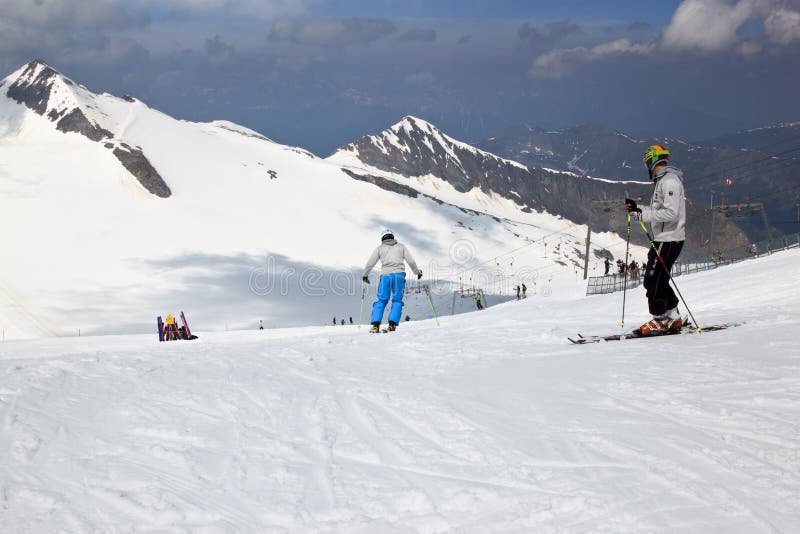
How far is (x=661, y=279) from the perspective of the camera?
987 cm

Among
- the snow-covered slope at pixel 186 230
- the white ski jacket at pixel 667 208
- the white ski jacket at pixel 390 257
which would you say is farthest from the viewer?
the snow-covered slope at pixel 186 230

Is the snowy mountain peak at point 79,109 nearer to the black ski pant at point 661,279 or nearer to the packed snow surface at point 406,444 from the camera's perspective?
the black ski pant at point 661,279

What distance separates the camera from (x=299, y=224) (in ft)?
339

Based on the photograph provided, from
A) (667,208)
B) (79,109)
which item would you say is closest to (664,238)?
(667,208)

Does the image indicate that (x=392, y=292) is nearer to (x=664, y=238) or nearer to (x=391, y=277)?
(x=391, y=277)

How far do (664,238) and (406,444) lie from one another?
6.91 m

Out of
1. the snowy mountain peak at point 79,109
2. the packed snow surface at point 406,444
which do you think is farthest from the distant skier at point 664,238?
the snowy mountain peak at point 79,109

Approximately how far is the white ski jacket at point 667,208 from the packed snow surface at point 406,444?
91.5 inches

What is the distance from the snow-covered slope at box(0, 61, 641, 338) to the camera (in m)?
67.5

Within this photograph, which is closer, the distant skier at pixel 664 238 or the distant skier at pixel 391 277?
the distant skier at pixel 664 238

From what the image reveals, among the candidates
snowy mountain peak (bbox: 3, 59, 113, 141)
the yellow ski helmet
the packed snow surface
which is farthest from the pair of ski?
snowy mountain peak (bbox: 3, 59, 113, 141)

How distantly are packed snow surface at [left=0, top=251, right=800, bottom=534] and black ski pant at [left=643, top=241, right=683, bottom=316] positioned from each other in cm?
172

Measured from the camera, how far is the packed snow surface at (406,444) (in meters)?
3.54

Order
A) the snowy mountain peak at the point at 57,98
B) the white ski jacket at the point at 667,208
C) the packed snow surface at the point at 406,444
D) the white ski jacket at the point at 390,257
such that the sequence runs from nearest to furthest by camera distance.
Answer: the packed snow surface at the point at 406,444 → the white ski jacket at the point at 667,208 → the white ski jacket at the point at 390,257 → the snowy mountain peak at the point at 57,98
